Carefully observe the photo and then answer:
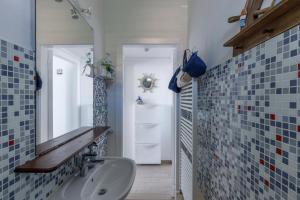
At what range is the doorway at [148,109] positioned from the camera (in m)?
4.26

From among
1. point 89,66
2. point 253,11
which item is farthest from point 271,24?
point 89,66

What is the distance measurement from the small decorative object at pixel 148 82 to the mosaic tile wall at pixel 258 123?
10.3ft

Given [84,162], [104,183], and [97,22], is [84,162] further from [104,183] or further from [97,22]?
[97,22]

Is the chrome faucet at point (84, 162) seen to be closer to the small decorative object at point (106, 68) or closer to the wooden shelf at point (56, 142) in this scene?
the wooden shelf at point (56, 142)

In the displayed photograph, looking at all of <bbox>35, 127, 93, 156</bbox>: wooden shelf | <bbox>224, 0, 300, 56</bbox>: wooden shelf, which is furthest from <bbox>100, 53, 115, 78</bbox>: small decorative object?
<bbox>224, 0, 300, 56</bbox>: wooden shelf

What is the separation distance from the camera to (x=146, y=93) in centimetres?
451

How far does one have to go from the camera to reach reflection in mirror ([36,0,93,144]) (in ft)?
3.63

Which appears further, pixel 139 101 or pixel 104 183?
pixel 139 101

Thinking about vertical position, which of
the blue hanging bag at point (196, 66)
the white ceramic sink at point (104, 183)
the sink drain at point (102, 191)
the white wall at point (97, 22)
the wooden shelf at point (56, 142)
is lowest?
the sink drain at point (102, 191)

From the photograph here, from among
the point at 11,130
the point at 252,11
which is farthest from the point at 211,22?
the point at 11,130

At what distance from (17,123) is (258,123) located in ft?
3.23

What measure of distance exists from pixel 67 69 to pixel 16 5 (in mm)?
657

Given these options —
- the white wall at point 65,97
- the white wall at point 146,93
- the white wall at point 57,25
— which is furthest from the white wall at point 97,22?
the white wall at point 146,93

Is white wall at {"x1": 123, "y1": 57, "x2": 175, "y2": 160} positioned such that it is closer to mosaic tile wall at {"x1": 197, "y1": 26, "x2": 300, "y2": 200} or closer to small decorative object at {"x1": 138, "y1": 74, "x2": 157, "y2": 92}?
small decorative object at {"x1": 138, "y1": 74, "x2": 157, "y2": 92}
